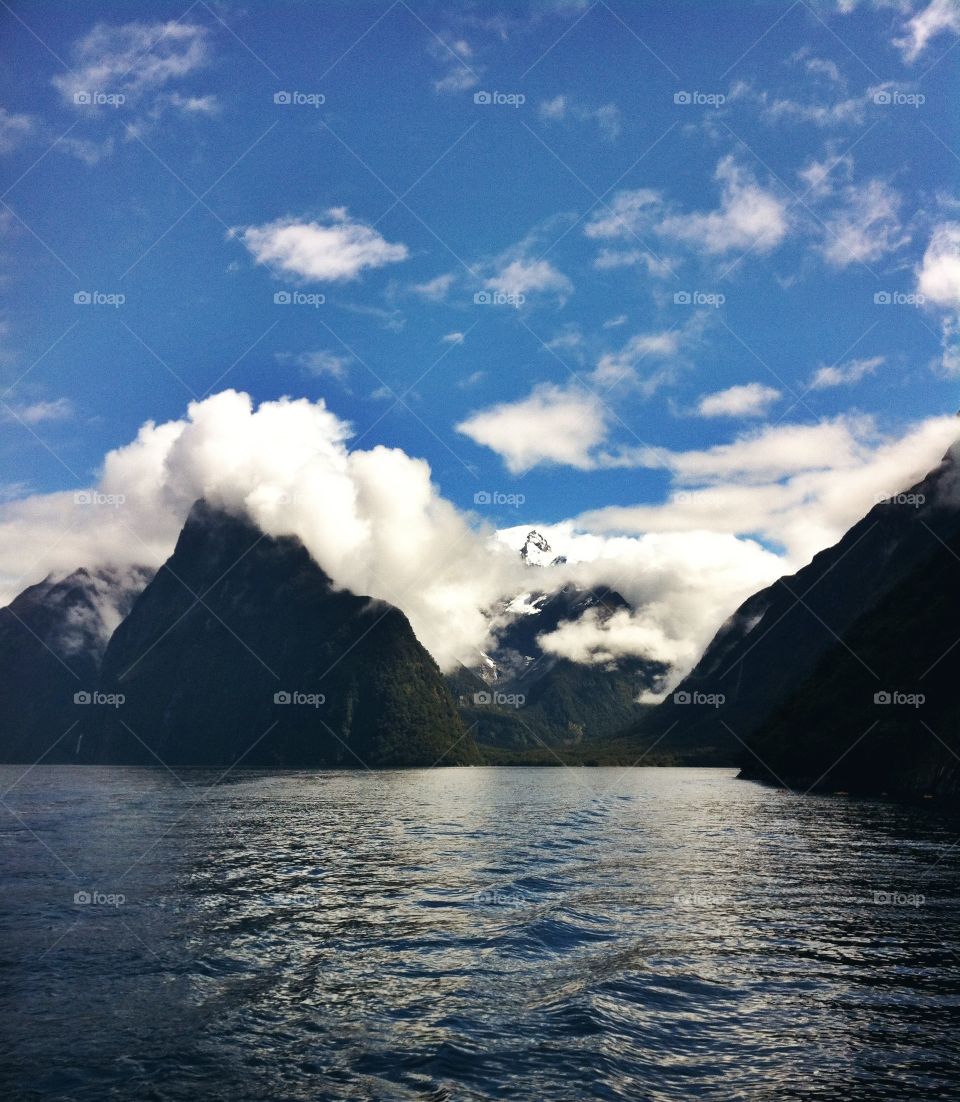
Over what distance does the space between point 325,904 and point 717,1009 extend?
19868mm

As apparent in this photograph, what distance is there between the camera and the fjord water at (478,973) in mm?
16453

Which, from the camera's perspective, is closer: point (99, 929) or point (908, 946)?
point (908, 946)

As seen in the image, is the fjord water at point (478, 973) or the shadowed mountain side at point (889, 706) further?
the shadowed mountain side at point (889, 706)

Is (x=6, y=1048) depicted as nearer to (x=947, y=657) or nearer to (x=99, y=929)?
(x=99, y=929)

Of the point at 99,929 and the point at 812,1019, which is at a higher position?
the point at 812,1019

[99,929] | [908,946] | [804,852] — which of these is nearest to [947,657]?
[804,852]

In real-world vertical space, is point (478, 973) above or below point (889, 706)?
below

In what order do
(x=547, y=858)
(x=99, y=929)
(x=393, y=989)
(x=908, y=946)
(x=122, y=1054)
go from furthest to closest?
(x=547, y=858) < (x=99, y=929) < (x=908, y=946) < (x=393, y=989) < (x=122, y=1054)

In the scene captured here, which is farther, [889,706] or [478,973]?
[889,706]

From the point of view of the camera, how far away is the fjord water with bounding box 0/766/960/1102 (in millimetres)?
16453

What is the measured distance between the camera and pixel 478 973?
2380cm

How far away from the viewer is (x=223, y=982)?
74.8ft

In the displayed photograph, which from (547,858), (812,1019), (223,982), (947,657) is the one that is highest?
(947,657)

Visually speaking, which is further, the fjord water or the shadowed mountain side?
the shadowed mountain side
